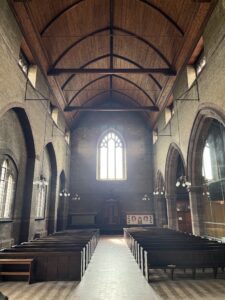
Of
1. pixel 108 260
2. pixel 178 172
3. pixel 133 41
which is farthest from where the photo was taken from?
pixel 178 172

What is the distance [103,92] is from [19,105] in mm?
11928

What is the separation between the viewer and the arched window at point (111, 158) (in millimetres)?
21656

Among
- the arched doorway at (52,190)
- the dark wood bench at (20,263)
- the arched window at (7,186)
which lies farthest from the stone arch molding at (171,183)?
the dark wood bench at (20,263)

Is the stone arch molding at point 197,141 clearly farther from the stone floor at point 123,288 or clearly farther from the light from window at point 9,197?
the light from window at point 9,197

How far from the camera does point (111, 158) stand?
22.0 meters

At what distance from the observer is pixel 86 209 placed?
67.9 feet

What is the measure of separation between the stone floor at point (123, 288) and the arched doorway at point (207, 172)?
3.67 meters

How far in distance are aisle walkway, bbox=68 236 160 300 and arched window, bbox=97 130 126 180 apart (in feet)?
42.0

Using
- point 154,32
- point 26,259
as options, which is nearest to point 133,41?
point 154,32

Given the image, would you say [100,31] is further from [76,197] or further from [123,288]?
[76,197]

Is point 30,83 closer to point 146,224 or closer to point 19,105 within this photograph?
point 19,105

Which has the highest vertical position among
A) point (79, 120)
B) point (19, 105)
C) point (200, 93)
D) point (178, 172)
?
point (79, 120)

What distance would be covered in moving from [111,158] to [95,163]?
1.61 m

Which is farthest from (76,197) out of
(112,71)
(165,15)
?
(165,15)
